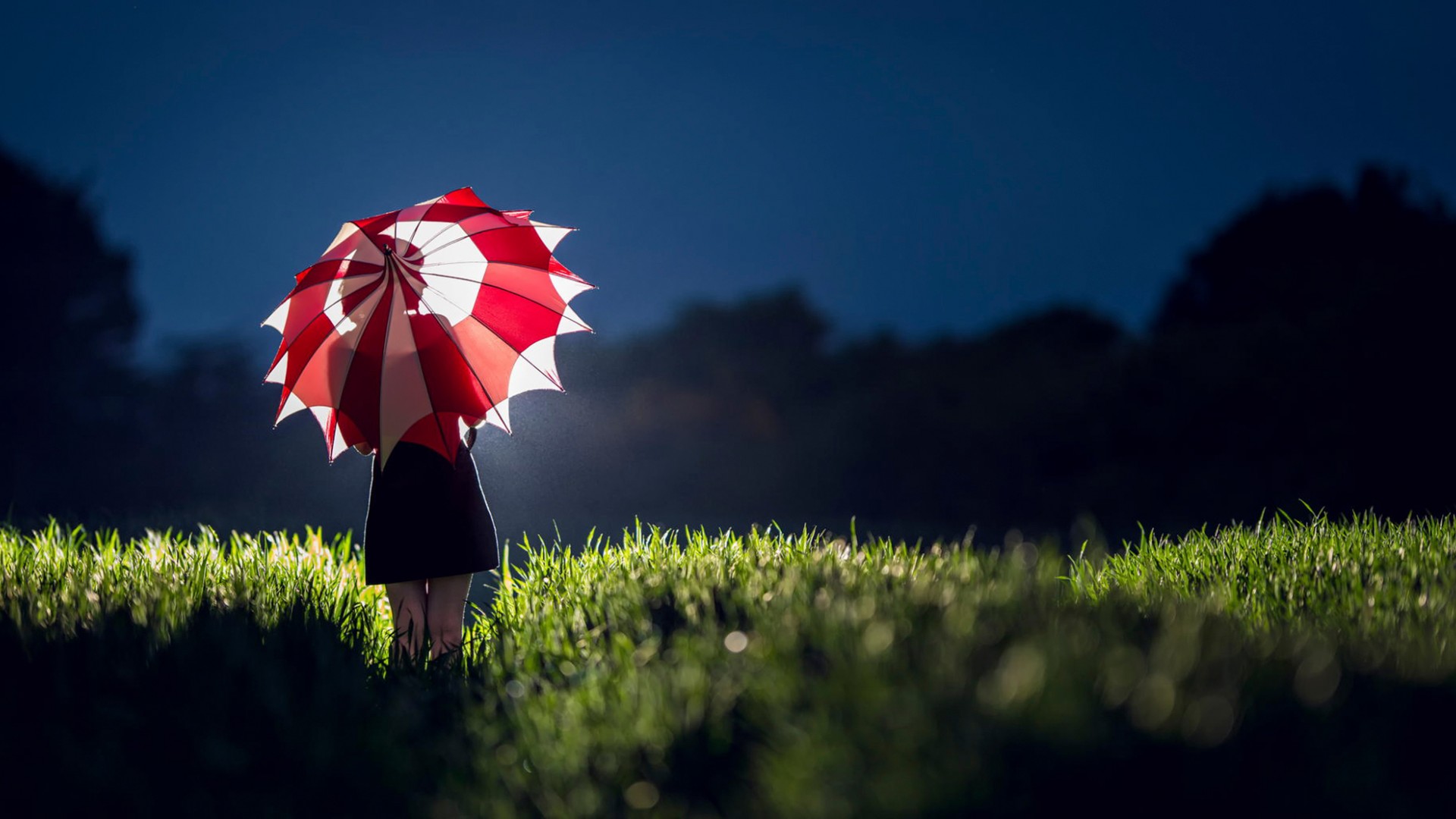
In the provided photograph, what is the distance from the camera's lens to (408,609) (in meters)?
4.57

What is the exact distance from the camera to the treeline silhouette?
1232cm

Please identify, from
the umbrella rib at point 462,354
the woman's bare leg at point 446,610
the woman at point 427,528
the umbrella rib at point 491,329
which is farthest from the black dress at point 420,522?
the umbrella rib at point 491,329

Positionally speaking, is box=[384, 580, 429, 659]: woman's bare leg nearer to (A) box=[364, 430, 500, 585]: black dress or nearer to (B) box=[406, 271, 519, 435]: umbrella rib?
(A) box=[364, 430, 500, 585]: black dress

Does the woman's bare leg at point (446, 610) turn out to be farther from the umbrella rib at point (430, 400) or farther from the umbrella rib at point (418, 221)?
the umbrella rib at point (418, 221)

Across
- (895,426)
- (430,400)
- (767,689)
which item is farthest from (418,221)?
(895,426)

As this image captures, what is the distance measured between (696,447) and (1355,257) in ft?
39.4

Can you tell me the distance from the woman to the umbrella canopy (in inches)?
8.7

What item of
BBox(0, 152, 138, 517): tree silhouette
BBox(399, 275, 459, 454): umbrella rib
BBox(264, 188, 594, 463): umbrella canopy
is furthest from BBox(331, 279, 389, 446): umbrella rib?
BBox(0, 152, 138, 517): tree silhouette

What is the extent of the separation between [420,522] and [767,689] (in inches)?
89.9

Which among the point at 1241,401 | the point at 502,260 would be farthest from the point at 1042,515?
the point at 502,260

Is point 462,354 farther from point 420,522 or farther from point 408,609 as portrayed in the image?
point 408,609

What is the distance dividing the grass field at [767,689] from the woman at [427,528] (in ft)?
1.00

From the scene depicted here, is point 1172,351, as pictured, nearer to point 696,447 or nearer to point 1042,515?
point 1042,515

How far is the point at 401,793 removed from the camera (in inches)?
113
